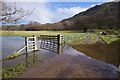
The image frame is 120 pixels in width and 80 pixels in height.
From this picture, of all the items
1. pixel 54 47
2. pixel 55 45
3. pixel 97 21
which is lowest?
pixel 54 47

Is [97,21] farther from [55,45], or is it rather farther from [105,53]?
[105,53]

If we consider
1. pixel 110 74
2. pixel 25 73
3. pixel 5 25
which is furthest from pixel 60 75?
pixel 5 25

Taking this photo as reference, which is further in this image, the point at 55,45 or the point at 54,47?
the point at 55,45

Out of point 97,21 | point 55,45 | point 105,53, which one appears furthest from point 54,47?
point 97,21

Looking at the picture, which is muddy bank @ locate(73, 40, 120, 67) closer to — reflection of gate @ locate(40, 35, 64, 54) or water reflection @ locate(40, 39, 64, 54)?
water reflection @ locate(40, 39, 64, 54)

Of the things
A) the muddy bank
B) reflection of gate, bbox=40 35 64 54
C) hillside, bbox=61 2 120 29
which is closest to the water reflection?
reflection of gate, bbox=40 35 64 54

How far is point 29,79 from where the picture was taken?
3.71 m

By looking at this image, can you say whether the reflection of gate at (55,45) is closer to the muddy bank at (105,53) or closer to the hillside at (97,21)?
the muddy bank at (105,53)

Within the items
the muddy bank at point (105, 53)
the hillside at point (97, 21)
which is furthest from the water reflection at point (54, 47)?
the hillside at point (97, 21)

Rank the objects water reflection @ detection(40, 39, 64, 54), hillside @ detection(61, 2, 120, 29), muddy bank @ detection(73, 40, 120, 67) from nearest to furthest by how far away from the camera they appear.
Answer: muddy bank @ detection(73, 40, 120, 67) < water reflection @ detection(40, 39, 64, 54) < hillside @ detection(61, 2, 120, 29)

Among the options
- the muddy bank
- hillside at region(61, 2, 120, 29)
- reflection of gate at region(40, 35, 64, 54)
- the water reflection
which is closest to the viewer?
the muddy bank

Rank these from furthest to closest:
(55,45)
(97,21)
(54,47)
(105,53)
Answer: (97,21), (55,45), (54,47), (105,53)

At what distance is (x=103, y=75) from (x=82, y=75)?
120cm

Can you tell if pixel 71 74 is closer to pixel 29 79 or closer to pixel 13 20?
pixel 29 79
